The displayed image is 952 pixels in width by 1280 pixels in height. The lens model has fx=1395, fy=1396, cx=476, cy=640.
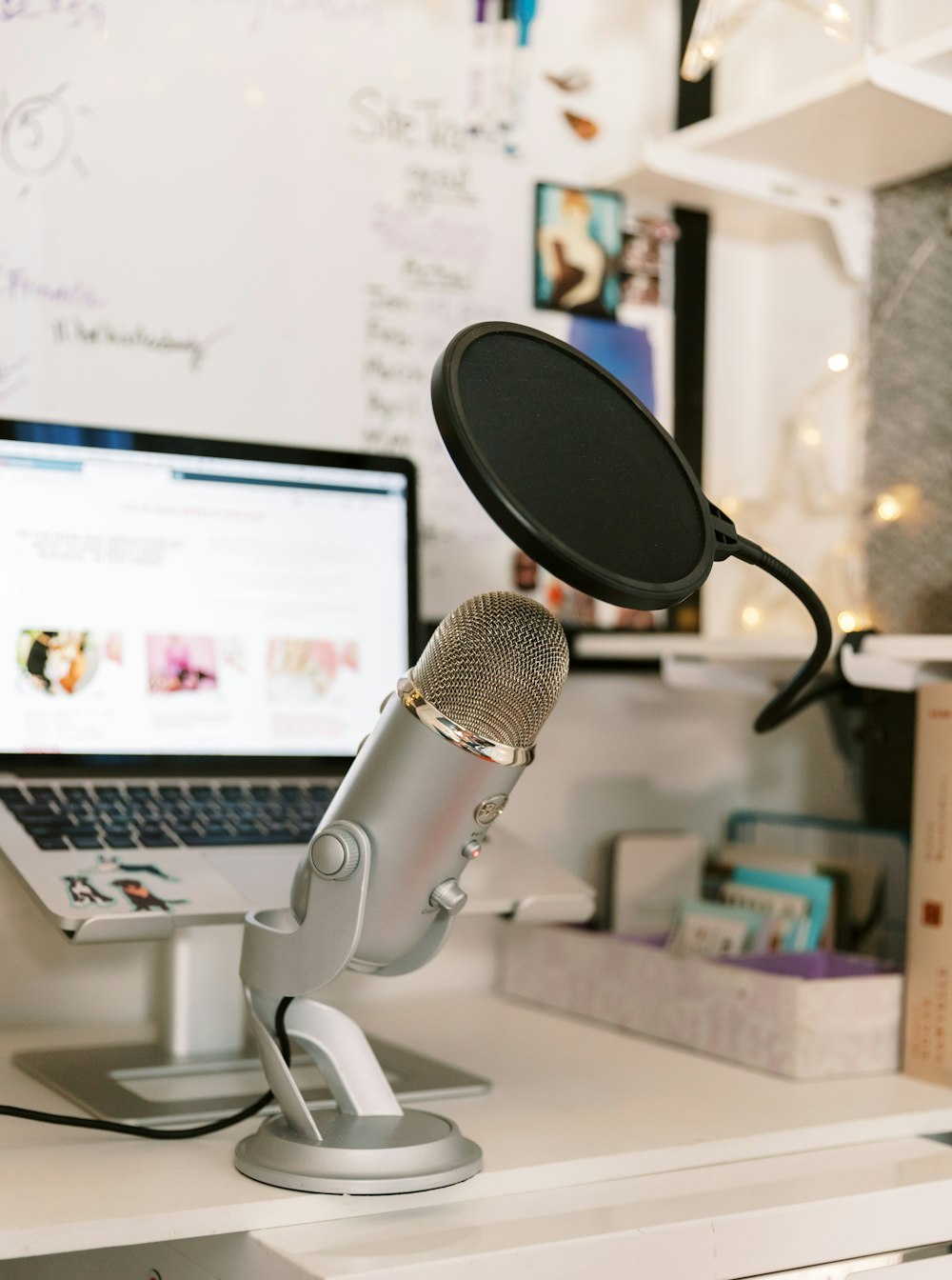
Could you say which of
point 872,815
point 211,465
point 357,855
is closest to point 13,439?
point 211,465

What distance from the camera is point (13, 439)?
3.36 ft

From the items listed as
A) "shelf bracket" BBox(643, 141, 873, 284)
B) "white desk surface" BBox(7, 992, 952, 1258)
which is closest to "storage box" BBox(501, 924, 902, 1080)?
"white desk surface" BBox(7, 992, 952, 1258)

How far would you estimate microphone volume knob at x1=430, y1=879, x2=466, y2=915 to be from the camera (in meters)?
0.77

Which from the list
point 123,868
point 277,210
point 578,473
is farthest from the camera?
point 277,210

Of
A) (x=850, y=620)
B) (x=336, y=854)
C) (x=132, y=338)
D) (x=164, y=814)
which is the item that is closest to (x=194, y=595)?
(x=164, y=814)

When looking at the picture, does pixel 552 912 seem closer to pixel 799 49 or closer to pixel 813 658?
pixel 813 658

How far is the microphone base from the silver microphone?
0.35 feet

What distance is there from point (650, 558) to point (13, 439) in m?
0.56

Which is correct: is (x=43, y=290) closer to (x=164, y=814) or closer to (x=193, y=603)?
(x=193, y=603)

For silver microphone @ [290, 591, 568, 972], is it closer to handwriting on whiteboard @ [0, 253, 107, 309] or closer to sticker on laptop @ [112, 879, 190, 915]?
sticker on laptop @ [112, 879, 190, 915]

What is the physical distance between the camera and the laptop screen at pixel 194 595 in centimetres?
103

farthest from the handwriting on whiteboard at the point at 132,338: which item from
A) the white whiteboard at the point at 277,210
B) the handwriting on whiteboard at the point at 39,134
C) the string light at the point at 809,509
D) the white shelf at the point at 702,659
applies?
the string light at the point at 809,509

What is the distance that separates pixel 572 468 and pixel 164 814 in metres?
0.47

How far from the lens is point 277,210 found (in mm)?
1287
